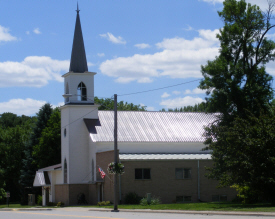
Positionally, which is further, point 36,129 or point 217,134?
point 36,129

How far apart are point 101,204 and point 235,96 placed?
1452 cm

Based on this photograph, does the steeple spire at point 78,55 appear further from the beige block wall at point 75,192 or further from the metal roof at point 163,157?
the beige block wall at point 75,192

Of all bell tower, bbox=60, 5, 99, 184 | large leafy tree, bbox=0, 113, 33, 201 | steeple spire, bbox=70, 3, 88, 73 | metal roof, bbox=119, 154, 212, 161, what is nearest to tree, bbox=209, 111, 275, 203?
metal roof, bbox=119, 154, 212, 161

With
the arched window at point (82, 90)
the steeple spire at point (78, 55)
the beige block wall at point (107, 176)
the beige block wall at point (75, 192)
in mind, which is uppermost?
the steeple spire at point (78, 55)

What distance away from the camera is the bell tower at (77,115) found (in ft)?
158

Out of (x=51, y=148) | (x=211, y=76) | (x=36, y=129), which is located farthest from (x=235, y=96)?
(x=36, y=129)

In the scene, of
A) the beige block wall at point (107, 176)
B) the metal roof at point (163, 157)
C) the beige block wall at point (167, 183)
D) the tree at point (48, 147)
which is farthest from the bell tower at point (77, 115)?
the tree at point (48, 147)

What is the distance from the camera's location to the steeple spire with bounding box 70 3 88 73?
1982 inches

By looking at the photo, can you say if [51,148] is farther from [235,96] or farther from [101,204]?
[235,96]

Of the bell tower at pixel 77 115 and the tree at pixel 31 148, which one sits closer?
the bell tower at pixel 77 115

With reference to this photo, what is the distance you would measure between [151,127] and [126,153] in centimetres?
496

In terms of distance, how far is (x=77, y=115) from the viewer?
49.0m

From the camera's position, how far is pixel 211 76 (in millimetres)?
36125

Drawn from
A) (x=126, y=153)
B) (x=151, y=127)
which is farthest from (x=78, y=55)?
(x=126, y=153)
